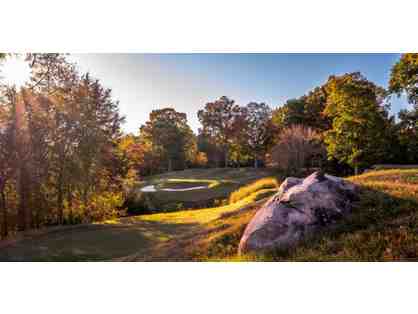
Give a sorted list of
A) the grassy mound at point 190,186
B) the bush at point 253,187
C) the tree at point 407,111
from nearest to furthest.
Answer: the tree at point 407,111 → the bush at point 253,187 → the grassy mound at point 190,186

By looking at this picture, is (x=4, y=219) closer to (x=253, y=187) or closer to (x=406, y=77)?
(x=253, y=187)

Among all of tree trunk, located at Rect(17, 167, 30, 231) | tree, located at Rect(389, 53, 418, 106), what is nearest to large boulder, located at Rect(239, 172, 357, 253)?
tree, located at Rect(389, 53, 418, 106)

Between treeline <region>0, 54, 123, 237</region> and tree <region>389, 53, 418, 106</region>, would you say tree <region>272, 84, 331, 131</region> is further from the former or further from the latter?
treeline <region>0, 54, 123, 237</region>

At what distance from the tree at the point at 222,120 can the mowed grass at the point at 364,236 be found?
244cm

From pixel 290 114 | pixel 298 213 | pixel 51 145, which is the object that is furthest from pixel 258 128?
pixel 51 145

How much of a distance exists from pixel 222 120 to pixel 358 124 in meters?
2.91

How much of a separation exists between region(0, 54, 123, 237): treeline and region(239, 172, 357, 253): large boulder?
4544mm

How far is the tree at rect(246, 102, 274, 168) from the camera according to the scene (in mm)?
5965

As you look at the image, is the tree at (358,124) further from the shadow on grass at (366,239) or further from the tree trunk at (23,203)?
the tree trunk at (23,203)

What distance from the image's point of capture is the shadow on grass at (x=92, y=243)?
4859 mm

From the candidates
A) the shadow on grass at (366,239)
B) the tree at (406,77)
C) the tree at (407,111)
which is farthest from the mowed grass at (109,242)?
the tree at (406,77)
